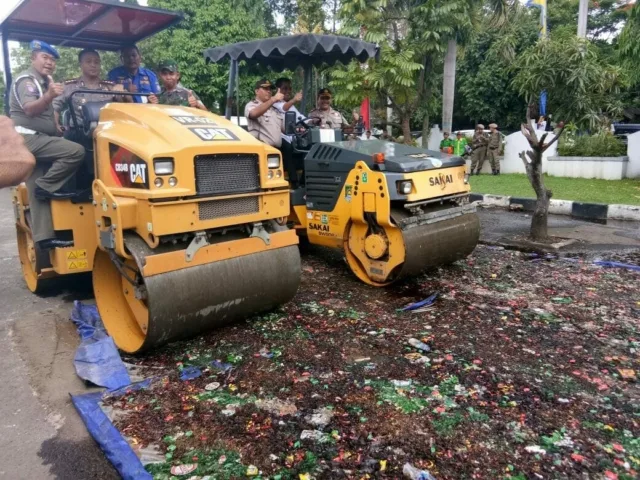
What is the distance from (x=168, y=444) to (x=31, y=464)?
2.25ft

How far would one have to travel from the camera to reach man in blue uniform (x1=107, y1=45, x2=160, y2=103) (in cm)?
568

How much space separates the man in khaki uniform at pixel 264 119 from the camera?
19.0 ft

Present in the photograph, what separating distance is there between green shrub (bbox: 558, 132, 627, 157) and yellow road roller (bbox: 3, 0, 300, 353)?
39.2 feet

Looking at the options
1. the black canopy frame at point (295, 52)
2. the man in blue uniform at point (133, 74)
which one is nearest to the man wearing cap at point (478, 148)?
the black canopy frame at point (295, 52)

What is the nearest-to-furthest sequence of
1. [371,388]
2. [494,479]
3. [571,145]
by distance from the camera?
[494,479] → [371,388] → [571,145]

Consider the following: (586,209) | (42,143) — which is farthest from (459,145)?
(42,143)

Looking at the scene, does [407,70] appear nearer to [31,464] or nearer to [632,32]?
[632,32]

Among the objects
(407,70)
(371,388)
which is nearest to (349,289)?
(371,388)

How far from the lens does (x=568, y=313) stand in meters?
4.41

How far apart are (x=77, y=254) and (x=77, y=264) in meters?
0.09

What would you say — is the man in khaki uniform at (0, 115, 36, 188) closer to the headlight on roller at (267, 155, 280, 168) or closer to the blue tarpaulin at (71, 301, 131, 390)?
the blue tarpaulin at (71, 301, 131, 390)

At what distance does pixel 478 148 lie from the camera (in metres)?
16.3

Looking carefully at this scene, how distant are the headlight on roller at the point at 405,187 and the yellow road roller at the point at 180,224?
3.72ft

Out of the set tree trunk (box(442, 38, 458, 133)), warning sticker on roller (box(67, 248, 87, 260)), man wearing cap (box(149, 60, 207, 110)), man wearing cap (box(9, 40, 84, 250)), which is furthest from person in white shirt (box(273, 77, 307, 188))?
tree trunk (box(442, 38, 458, 133))
